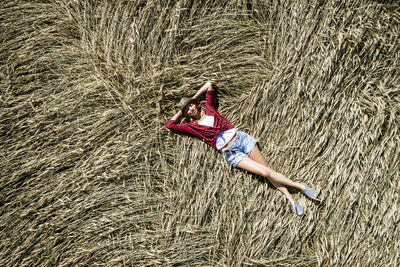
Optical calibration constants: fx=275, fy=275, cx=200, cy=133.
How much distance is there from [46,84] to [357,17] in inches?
138

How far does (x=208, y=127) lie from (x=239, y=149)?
43 centimetres

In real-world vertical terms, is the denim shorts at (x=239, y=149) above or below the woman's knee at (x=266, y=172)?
above

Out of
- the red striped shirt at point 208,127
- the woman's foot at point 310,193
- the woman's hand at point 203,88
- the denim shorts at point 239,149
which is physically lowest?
the woman's foot at point 310,193

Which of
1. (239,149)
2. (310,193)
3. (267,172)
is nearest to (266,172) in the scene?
(267,172)

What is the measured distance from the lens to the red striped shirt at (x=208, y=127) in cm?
303

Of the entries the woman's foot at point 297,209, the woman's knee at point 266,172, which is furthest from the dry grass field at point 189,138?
the woman's knee at point 266,172

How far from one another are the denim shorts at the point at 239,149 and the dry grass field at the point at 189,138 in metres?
0.11

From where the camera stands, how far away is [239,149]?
306cm

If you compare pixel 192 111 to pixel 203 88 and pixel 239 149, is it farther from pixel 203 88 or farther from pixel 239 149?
pixel 239 149

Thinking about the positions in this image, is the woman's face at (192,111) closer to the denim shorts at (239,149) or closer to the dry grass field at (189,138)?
the dry grass field at (189,138)

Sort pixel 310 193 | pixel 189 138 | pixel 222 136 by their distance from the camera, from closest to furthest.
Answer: pixel 310 193, pixel 222 136, pixel 189 138

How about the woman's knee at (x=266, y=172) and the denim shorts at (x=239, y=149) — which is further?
the denim shorts at (x=239, y=149)

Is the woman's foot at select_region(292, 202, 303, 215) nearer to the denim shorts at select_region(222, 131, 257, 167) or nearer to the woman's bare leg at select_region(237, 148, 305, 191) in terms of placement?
the woman's bare leg at select_region(237, 148, 305, 191)

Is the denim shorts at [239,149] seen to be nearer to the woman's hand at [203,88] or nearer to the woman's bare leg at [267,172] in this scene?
the woman's bare leg at [267,172]
